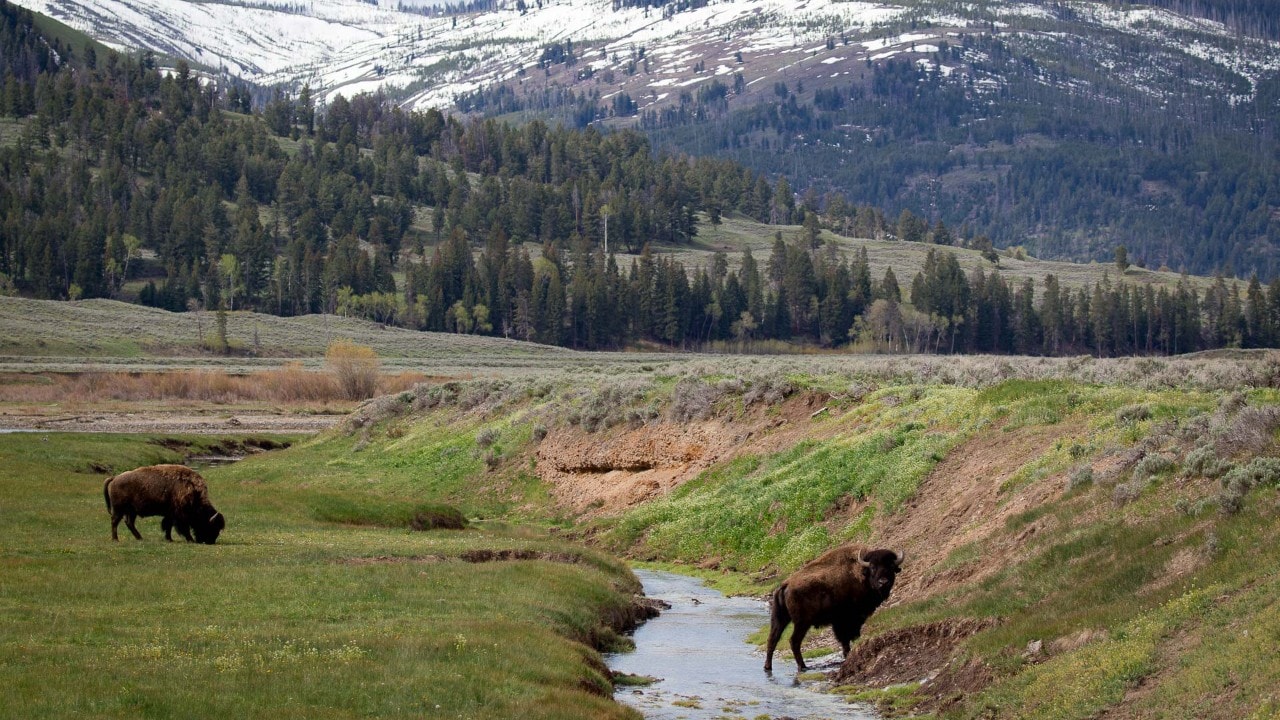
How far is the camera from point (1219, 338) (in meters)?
163

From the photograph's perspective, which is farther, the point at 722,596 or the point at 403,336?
the point at 403,336

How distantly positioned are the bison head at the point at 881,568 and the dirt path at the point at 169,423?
66.8 m

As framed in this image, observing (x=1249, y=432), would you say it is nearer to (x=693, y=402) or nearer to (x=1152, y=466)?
(x=1152, y=466)

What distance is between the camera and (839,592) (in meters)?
21.0

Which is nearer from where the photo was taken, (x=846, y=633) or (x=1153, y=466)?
(x=1153, y=466)

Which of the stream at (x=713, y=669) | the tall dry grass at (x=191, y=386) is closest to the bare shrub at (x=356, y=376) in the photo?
the tall dry grass at (x=191, y=386)

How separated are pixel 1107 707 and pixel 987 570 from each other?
23.2 ft

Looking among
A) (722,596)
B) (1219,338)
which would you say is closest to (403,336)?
(1219,338)

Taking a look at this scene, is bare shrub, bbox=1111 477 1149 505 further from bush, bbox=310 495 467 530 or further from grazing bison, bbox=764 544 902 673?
bush, bbox=310 495 467 530

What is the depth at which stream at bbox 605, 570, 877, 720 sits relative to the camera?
19.0 m

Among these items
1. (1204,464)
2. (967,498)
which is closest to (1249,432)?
(1204,464)

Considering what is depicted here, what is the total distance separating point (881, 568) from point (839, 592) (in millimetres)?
831

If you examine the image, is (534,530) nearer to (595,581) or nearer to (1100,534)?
(595,581)

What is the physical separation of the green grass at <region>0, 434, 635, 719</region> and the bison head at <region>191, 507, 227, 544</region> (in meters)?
0.64
